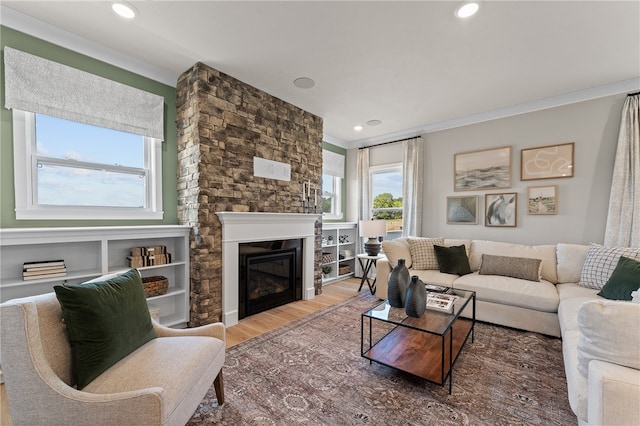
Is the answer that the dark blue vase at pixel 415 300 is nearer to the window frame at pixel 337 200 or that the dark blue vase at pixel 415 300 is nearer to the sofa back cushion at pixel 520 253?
the sofa back cushion at pixel 520 253

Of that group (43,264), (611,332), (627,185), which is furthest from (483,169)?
(43,264)

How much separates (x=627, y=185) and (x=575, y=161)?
0.54 meters

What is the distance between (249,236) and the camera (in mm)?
3141

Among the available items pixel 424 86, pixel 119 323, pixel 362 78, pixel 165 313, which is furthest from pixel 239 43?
pixel 165 313

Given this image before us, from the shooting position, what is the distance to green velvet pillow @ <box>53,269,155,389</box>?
1215 mm

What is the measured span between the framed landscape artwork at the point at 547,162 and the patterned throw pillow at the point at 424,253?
4.84ft

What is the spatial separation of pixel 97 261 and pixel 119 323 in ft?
4.99

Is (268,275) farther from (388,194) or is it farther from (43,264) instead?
(388,194)

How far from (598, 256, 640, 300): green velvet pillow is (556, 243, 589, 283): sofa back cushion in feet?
1.68

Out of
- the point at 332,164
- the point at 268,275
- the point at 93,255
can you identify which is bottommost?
the point at 268,275

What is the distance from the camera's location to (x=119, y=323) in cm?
135

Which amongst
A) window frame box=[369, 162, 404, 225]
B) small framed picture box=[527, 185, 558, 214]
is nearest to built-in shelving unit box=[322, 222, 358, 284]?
window frame box=[369, 162, 404, 225]

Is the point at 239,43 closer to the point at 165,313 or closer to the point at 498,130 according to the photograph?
the point at 165,313

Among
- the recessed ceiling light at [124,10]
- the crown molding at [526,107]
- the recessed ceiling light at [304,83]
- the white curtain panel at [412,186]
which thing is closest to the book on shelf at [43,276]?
the recessed ceiling light at [124,10]
